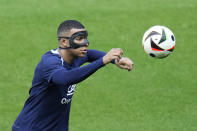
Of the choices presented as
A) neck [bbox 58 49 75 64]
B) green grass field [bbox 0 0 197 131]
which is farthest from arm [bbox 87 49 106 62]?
green grass field [bbox 0 0 197 131]

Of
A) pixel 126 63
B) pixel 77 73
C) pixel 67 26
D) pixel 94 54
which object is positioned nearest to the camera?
pixel 77 73

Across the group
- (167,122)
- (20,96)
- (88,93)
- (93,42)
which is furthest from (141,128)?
(93,42)

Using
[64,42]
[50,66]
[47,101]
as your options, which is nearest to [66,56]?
[64,42]

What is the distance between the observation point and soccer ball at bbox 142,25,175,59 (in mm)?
8080

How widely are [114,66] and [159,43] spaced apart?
5757 mm

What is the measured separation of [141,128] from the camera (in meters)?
10.4

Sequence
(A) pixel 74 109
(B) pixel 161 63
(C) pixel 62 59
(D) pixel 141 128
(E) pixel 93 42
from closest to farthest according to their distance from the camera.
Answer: (C) pixel 62 59
(D) pixel 141 128
(A) pixel 74 109
(B) pixel 161 63
(E) pixel 93 42

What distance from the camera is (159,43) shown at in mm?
8141

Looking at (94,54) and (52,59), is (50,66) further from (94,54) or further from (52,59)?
(94,54)

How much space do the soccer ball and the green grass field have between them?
264 centimetres

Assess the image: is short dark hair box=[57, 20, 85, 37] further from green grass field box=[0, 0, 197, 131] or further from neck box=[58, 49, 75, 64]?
green grass field box=[0, 0, 197, 131]

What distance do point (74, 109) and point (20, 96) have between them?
1435mm

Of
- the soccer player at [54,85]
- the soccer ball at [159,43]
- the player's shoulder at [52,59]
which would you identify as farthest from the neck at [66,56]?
the soccer ball at [159,43]

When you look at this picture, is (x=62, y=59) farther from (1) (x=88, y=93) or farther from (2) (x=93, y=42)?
(2) (x=93, y=42)
